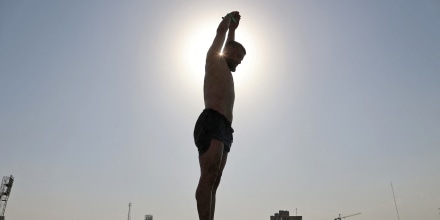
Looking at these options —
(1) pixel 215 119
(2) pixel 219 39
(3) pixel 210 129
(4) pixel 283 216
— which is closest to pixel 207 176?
(3) pixel 210 129

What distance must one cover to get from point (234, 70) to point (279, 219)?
124123 mm

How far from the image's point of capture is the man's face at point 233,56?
15.1 ft

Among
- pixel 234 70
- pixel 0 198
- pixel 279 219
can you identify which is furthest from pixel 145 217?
pixel 234 70

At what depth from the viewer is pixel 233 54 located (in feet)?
15.1

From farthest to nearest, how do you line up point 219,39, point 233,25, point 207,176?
point 233,25
point 219,39
point 207,176

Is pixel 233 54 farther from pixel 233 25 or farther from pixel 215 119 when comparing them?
pixel 215 119

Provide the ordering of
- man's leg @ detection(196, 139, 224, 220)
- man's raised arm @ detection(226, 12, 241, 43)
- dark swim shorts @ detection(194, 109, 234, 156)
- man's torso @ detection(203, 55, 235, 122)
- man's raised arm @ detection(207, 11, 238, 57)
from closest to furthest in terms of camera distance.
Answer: man's leg @ detection(196, 139, 224, 220), dark swim shorts @ detection(194, 109, 234, 156), man's torso @ detection(203, 55, 235, 122), man's raised arm @ detection(207, 11, 238, 57), man's raised arm @ detection(226, 12, 241, 43)

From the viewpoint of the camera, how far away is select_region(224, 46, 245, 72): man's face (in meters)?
4.61

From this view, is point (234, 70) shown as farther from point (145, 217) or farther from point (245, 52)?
point (145, 217)

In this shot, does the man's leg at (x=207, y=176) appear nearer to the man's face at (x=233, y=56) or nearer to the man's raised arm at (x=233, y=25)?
the man's face at (x=233, y=56)

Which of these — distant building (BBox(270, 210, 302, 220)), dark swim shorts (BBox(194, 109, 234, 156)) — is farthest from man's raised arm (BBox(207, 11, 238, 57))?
distant building (BBox(270, 210, 302, 220))

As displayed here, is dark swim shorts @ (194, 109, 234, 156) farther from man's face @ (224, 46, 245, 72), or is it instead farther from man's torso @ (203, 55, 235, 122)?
man's face @ (224, 46, 245, 72)

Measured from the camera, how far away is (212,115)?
395cm

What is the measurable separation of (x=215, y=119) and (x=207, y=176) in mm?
722
